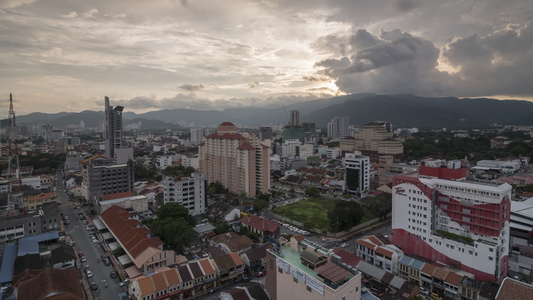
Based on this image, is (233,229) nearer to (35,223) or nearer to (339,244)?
(339,244)

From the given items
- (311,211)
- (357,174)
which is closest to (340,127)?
(357,174)

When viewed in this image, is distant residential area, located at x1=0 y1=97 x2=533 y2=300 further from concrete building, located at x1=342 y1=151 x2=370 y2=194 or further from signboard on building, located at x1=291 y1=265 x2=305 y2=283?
concrete building, located at x1=342 y1=151 x2=370 y2=194

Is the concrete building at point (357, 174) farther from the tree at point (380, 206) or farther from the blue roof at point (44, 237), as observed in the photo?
the blue roof at point (44, 237)

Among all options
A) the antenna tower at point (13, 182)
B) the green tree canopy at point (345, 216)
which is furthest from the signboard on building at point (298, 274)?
the antenna tower at point (13, 182)

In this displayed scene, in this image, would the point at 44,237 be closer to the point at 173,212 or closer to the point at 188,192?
the point at 173,212

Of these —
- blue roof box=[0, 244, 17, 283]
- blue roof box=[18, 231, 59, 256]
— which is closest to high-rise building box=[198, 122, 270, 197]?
blue roof box=[18, 231, 59, 256]

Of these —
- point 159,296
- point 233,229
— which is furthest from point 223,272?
point 233,229

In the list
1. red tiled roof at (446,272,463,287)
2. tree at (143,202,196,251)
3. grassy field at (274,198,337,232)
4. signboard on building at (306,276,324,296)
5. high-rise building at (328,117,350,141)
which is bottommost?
grassy field at (274,198,337,232)
